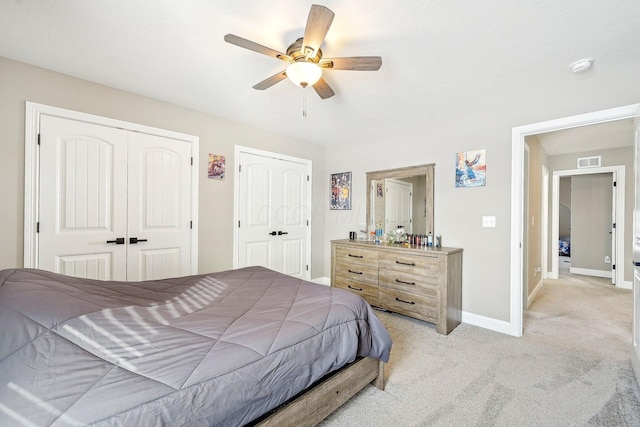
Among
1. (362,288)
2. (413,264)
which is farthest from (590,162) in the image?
(362,288)

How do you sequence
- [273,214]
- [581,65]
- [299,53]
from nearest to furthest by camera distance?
[299,53]
[581,65]
[273,214]

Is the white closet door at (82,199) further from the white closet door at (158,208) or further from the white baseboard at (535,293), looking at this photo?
the white baseboard at (535,293)

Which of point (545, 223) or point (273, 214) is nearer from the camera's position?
point (273, 214)

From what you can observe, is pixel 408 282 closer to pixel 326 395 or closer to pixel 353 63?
pixel 326 395

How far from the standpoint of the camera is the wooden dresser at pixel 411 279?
2.79 metres

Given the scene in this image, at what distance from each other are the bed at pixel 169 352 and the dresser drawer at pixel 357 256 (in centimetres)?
157

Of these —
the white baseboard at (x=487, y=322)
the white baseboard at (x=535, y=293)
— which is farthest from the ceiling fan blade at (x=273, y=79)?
the white baseboard at (x=535, y=293)

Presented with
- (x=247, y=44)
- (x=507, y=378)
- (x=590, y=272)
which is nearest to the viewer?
(x=247, y=44)

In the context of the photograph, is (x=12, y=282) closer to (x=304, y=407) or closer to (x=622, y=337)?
(x=304, y=407)

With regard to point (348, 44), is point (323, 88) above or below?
below

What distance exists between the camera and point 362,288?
3455mm

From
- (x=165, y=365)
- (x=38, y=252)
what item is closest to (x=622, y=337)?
(x=165, y=365)

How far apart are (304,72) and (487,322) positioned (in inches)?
120

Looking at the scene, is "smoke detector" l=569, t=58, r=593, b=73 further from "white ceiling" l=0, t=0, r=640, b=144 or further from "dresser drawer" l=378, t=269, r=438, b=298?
"dresser drawer" l=378, t=269, r=438, b=298
